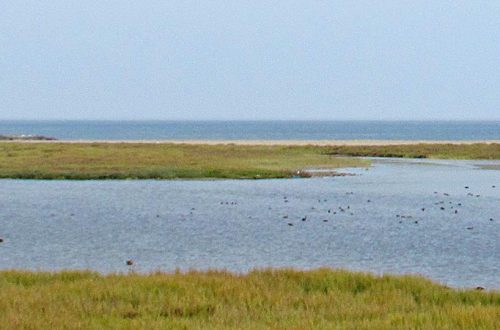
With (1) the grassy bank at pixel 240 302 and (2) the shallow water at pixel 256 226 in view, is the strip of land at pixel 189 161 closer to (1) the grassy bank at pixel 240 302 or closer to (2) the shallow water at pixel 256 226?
(2) the shallow water at pixel 256 226

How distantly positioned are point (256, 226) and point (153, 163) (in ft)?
110

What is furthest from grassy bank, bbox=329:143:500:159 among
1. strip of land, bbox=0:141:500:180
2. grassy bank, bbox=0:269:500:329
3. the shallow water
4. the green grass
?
grassy bank, bbox=0:269:500:329

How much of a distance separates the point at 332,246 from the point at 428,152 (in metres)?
64.0

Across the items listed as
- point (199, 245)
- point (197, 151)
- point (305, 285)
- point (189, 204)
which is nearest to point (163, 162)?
point (197, 151)

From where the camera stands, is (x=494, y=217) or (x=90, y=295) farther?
(x=494, y=217)

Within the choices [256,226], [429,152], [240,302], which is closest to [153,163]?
[256,226]

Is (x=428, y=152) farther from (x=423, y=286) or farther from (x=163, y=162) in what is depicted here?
(x=423, y=286)

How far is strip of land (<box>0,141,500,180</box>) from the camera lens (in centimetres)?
5997

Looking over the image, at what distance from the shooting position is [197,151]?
3324 inches

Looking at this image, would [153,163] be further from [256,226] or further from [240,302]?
[240,302]

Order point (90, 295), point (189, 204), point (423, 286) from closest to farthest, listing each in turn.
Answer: point (90, 295) → point (423, 286) → point (189, 204)

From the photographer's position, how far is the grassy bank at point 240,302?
1480cm

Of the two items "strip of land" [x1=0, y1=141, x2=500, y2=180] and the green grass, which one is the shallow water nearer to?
the green grass

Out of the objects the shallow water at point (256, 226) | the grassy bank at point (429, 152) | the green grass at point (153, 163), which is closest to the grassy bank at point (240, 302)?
the shallow water at point (256, 226)
